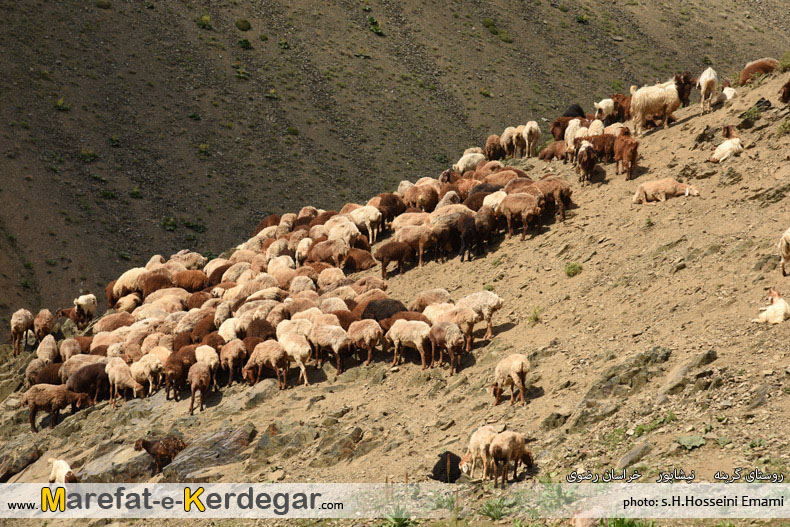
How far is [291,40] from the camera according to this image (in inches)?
2478

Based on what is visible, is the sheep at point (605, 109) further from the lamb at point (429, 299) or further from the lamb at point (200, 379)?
the lamb at point (200, 379)

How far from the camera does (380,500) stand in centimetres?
1123

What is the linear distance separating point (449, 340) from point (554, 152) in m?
12.3

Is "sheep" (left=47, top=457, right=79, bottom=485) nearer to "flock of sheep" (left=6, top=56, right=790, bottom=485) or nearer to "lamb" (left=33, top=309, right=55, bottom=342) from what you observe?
"flock of sheep" (left=6, top=56, right=790, bottom=485)

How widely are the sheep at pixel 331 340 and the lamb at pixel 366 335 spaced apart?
168 mm

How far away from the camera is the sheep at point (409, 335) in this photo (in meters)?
15.6

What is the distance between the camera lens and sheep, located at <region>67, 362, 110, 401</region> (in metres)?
20.5

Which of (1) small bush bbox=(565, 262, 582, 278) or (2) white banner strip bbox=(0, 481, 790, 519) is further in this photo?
(1) small bush bbox=(565, 262, 582, 278)

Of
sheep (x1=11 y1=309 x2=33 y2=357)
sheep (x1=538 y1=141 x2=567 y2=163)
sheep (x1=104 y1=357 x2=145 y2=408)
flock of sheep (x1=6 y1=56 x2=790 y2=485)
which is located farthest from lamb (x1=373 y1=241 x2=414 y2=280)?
sheep (x1=11 y1=309 x2=33 y2=357)

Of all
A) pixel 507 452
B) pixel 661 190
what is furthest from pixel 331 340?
pixel 661 190

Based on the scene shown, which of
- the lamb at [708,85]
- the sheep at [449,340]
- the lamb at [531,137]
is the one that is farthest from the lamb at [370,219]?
the lamb at [708,85]

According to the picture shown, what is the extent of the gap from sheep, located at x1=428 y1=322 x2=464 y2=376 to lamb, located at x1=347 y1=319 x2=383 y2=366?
1.64 m

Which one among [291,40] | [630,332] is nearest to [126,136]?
[291,40]

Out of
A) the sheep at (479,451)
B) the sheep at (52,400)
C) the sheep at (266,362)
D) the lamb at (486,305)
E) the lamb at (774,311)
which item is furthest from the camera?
the sheep at (52,400)
